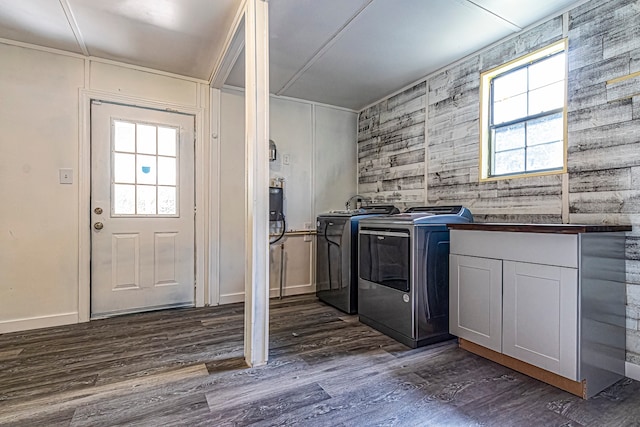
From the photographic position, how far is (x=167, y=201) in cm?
330

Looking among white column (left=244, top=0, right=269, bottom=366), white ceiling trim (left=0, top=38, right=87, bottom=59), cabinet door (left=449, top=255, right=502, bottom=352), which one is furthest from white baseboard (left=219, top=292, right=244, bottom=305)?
white ceiling trim (left=0, top=38, right=87, bottom=59)

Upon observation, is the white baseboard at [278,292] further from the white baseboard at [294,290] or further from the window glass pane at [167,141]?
the window glass pane at [167,141]

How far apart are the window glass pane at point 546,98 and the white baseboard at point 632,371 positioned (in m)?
1.75

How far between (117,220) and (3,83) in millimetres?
1416

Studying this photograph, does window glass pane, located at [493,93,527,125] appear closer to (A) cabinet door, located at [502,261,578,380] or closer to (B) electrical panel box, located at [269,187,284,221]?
(A) cabinet door, located at [502,261,578,380]

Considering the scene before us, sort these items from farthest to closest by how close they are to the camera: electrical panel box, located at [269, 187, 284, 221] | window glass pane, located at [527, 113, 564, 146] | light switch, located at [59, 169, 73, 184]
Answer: electrical panel box, located at [269, 187, 284, 221]
light switch, located at [59, 169, 73, 184]
window glass pane, located at [527, 113, 564, 146]

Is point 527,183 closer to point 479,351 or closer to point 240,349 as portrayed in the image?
point 479,351

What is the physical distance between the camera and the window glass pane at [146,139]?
3.19m

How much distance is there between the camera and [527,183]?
2445 mm

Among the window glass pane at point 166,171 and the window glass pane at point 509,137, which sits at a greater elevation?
the window glass pane at point 509,137

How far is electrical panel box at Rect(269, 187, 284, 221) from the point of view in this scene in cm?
371

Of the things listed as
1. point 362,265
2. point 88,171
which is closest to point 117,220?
point 88,171

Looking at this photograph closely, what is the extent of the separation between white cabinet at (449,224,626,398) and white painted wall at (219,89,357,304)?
2.20 metres

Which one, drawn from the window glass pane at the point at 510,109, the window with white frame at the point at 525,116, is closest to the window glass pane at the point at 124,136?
the window with white frame at the point at 525,116
